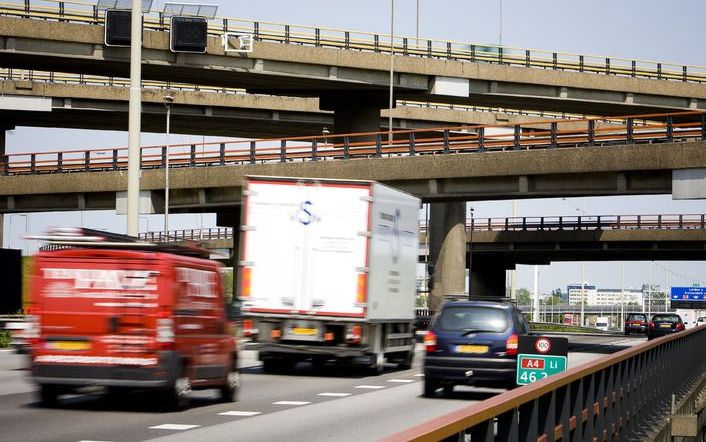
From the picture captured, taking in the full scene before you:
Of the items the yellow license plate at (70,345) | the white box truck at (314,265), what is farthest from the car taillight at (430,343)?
the yellow license plate at (70,345)

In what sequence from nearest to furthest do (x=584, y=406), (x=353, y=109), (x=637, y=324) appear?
(x=584, y=406)
(x=353, y=109)
(x=637, y=324)

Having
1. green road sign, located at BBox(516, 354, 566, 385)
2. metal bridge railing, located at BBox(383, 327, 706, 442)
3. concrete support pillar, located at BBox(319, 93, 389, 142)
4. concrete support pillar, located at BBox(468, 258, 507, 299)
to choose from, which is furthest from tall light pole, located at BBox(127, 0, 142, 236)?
concrete support pillar, located at BBox(468, 258, 507, 299)

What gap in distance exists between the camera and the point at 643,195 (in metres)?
43.3

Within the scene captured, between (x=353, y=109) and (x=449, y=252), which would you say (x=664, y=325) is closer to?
(x=449, y=252)

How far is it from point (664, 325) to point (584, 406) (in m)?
54.2

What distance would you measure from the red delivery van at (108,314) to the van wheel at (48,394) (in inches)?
24.6

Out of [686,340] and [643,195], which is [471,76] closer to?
[643,195]

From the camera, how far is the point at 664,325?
62938 millimetres

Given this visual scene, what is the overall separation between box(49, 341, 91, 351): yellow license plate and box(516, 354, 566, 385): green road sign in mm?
5116

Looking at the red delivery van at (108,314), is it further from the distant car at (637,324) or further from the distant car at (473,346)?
the distant car at (637,324)

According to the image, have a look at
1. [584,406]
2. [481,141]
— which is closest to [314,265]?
[584,406]

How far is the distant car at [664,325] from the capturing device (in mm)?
62469

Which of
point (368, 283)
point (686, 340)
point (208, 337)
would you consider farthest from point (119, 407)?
point (686, 340)

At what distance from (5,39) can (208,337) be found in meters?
39.0
